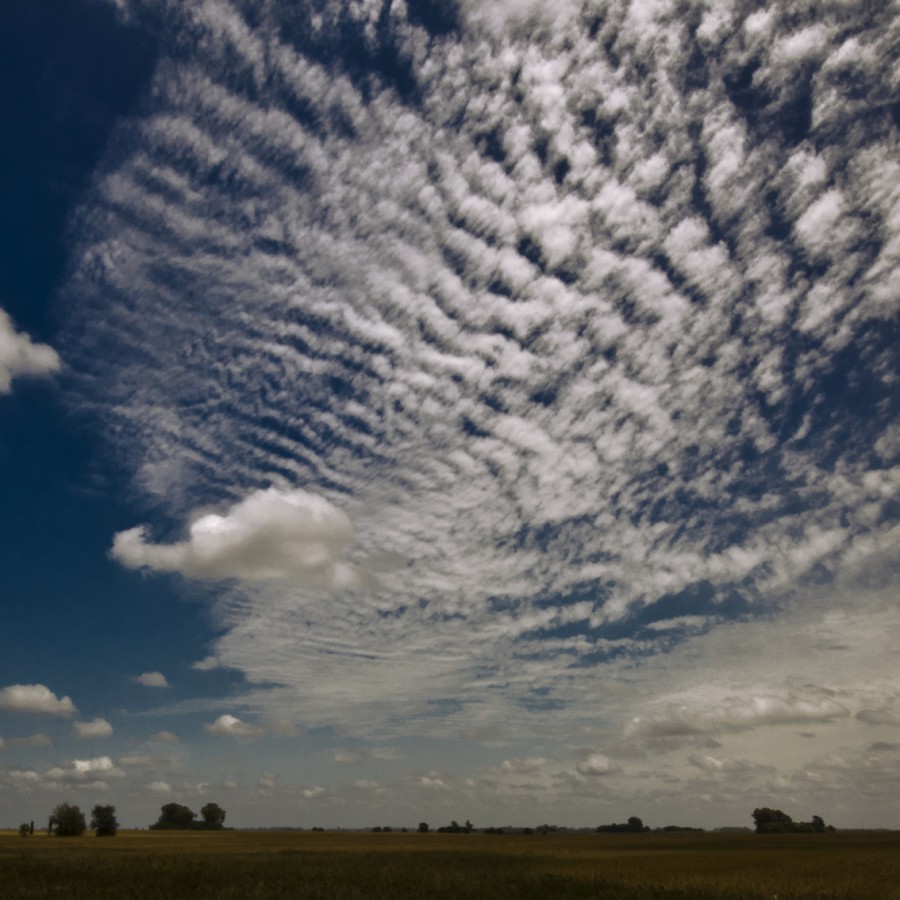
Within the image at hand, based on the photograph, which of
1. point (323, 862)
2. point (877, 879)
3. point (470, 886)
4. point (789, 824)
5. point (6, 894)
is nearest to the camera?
point (6, 894)

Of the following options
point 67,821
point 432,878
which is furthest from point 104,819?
point 432,878

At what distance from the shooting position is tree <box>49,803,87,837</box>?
128 m

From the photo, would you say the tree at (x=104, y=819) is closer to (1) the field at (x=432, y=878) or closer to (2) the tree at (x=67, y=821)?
(2) the tree at (x=67, y=821)

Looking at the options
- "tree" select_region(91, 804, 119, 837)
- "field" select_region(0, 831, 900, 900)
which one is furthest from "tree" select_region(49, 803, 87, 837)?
"field" select_region(0, 831, 900, 900)

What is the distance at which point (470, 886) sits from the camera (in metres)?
40.9

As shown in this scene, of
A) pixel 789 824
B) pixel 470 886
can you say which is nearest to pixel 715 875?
pixel 470 886

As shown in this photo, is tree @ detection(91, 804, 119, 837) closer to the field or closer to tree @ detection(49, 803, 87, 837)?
tree @ detection(49, 803, 87, 837)

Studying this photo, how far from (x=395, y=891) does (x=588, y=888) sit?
1185 centimetres

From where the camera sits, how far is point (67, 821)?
421ft

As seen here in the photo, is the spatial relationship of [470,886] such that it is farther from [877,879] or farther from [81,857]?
[81,857]

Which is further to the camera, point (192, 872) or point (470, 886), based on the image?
point (192, 872)

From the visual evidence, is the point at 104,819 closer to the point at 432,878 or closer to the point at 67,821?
the point at 67,821

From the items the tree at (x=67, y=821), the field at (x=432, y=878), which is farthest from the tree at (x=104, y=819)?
the field at (x=432, y=878)

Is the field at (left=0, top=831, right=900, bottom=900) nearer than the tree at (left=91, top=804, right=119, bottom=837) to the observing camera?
Yes
